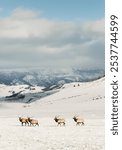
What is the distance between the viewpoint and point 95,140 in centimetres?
3203

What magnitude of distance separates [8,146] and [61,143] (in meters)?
3.76

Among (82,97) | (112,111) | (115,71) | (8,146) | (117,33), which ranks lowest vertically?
(8,146)

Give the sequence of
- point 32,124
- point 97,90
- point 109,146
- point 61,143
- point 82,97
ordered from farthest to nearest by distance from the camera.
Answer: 1. point 97,90
2. point 82,97
3. point 32,124
4. point 61,143
5. point 109,146

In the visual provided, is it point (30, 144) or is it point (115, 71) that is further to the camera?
point (30, 144)

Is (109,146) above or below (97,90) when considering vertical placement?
below

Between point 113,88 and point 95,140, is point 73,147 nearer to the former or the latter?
point 95,140

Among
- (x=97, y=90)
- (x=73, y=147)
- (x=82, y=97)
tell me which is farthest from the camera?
(x=97, y=90)

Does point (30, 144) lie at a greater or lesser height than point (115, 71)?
lesser

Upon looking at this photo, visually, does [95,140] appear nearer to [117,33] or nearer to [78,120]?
[117,33]

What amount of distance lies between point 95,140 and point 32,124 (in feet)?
56.2

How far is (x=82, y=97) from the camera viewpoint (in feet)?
401

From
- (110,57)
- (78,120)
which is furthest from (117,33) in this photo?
(78,120)

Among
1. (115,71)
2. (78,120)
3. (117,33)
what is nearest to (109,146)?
(115,71)

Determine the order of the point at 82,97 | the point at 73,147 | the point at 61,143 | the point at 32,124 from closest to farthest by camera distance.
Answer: the point at 73,147 < the point at 61,143 < the point at 32,124 < the point at 82,97
